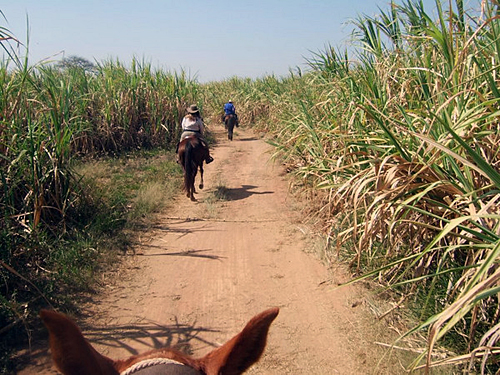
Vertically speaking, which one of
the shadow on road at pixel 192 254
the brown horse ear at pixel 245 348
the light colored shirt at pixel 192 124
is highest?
the light colored shirt at pixel 192 124

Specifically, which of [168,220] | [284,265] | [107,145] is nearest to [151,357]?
[284,265]

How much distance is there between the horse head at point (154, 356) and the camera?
52.1 inches

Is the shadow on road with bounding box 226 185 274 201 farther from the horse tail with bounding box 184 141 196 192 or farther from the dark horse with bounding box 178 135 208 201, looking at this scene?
the horse tail with bounding box 184 141 196 192

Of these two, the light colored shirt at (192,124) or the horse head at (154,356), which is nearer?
the horse head at (154,356)

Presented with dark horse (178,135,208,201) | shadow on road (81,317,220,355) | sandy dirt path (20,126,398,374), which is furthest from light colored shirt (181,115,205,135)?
shadow on road (81,317,220,355)

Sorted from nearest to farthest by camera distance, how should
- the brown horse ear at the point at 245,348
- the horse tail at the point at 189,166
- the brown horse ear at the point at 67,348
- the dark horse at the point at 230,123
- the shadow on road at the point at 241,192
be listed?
the brown horse ear at the point at 67,348 < the brown horse ear at the point at 245,348 < the horse tail at the point at 189,166 < the shadow on road at the point at 241,192 < the dark horse at the point at 230,123

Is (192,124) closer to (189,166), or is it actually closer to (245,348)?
(189,166)

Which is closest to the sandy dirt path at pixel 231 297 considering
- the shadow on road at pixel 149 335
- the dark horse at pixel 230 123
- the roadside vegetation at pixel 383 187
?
the shadow on road at pixel 149 335

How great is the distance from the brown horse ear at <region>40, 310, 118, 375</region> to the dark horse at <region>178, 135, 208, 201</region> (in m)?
7.27

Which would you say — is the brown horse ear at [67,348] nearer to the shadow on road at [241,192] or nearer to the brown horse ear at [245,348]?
the brown horse ear at [245,348]

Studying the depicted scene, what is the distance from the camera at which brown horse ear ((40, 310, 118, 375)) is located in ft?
4.29

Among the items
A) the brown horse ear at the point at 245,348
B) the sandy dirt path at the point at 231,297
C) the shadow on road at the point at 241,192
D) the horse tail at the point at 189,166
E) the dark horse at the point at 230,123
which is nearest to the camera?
the brown horse ear at the point at 245,348

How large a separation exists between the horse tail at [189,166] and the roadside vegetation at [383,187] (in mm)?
688

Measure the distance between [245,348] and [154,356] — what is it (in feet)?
1.02
